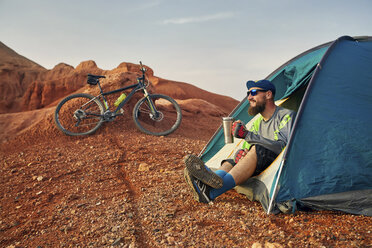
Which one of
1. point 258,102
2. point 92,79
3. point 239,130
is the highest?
point 92,79

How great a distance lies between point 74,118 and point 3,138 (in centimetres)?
301

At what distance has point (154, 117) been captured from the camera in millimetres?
7945

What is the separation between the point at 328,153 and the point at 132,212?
2.45 meters

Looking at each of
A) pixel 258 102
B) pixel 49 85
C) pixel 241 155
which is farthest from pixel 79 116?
pixel 49 85

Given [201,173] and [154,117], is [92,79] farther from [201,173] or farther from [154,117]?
[201,173]

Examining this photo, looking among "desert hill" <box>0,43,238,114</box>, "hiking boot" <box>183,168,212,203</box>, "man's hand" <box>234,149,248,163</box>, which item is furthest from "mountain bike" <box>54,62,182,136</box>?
"desert hill" <box>0,43,238,114</box>

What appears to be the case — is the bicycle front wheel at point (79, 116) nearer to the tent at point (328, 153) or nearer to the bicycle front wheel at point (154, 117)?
the bicycle front wheel at point (154, 117)

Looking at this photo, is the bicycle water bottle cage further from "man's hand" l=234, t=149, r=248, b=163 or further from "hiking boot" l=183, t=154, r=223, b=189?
"hiking boot" l=183, t=154, r=223, b=189

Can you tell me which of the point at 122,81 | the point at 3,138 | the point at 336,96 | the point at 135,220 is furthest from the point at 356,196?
the point at 3,138

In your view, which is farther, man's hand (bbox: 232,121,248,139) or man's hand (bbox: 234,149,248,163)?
man's hand (bbox: 234,149,248,163)

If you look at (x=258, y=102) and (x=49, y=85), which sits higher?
(x=258, y=102)

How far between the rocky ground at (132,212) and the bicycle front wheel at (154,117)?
1.51 meters

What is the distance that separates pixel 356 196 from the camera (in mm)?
3203

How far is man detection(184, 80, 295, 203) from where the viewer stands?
3.26 metres
